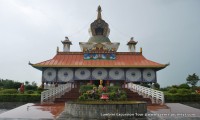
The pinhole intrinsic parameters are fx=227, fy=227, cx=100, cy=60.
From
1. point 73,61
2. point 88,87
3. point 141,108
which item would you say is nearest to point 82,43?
point 73,61

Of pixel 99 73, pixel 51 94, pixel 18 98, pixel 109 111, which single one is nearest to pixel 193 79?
pixel 99 73

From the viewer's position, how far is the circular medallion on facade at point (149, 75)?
35875 mm

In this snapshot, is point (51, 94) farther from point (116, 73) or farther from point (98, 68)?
point (116, 73)

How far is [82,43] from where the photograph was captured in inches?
1622

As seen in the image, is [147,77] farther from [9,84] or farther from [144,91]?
[9,84]

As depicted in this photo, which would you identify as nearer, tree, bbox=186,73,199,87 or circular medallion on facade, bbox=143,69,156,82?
circular medallion on facade, bbox=143,69,156,82

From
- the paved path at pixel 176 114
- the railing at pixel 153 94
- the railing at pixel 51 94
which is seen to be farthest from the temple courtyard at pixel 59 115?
the railing at pixel 51 94

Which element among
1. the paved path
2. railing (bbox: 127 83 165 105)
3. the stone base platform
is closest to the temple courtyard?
the paved path

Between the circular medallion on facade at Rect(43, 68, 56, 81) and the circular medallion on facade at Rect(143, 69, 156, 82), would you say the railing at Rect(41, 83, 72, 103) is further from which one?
the circular medallion on facade at Rect(143, 69, 156, 82)

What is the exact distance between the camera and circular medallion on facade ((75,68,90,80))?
36.0 meters

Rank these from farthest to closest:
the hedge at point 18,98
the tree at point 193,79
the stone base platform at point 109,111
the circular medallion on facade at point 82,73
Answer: the tree at point 193,79
the circular medallion on facade at point 82,73
the hedge at point 18,98
the stone base platform at point 109,111

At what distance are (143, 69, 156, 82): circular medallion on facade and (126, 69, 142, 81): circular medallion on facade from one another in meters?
0.82

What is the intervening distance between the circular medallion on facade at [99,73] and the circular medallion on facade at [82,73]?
95cm

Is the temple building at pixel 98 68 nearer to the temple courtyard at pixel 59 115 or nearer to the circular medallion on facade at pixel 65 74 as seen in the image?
the circular medallion on facade at pixel 65 74
